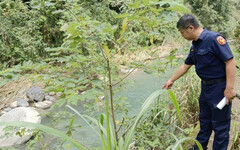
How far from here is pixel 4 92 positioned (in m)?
5.87

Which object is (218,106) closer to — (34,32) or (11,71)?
(11,71)

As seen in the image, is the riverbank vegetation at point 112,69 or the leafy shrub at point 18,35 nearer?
the riverbank vegetation at point 112,69

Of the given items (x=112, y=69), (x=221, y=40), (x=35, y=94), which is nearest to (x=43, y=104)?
(x=35, y=94)

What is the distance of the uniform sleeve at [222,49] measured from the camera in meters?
1.67

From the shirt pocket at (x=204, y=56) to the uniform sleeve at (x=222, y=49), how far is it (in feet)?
0.20

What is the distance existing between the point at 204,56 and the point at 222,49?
0.16 meters

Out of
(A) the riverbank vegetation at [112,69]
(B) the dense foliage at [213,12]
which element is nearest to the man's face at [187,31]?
(A) the riverbank vegetation at [112,69]

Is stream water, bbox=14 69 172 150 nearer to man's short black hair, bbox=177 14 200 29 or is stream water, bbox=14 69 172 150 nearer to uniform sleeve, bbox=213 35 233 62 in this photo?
man's short black hair, bbox=177 14 200 29

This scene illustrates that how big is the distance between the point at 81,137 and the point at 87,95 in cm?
243

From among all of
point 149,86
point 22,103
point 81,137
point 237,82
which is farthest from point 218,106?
point 22,103

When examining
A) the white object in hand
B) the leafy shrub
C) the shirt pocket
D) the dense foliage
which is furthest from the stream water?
the dense foliage

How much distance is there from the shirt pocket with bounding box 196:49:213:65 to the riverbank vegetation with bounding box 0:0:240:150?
18 cm

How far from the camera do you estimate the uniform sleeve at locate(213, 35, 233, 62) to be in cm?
167

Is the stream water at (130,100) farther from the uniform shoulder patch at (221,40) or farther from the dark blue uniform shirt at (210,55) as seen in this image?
the uniform shoulder patch at (221,40)
